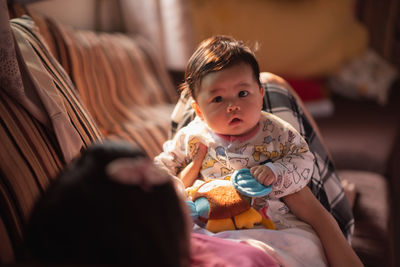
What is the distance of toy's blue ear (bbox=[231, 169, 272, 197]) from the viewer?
1.00 m

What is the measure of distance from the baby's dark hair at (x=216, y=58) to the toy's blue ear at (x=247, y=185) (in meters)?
0.28

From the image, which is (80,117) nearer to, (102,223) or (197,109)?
(197,109)

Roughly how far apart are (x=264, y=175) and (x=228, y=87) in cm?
25

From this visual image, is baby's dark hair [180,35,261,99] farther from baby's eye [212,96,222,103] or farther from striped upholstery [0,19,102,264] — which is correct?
striped upholstery [0,19,102,264]

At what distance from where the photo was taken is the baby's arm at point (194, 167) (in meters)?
1.17

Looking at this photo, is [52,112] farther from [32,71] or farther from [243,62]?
→ [243,62]

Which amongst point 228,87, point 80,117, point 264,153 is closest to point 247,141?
point 264,153

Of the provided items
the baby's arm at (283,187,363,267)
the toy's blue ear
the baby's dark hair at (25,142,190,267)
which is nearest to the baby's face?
the toy's blue ear

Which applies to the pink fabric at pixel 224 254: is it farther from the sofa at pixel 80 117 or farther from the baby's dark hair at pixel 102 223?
the sofa at pixel 80 117

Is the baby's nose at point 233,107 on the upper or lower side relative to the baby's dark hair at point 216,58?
lower

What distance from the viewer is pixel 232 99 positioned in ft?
3.61

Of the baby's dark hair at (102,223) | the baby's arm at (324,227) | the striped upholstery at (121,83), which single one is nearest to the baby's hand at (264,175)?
the baby's arm at (324,227)

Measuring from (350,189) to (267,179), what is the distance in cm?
83

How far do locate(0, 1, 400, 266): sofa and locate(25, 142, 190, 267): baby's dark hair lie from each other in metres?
0.19
